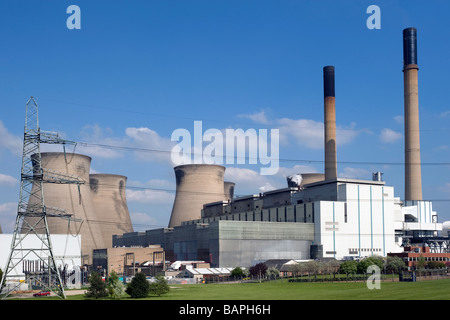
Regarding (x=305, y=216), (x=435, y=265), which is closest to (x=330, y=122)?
(x=305, y=216)

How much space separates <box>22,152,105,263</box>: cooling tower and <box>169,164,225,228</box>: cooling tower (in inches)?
503

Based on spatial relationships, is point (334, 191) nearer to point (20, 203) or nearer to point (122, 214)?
point (122, 214)

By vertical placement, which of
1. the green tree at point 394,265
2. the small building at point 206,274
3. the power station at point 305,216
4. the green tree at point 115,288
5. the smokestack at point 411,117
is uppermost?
the smokestack at point 411,117

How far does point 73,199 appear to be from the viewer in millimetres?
67750

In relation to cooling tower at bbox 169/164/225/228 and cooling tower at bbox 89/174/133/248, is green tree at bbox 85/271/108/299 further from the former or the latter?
cooling tower at bbox 89/174/133/248

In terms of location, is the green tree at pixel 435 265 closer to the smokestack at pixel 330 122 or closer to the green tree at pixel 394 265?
the green tree at pixel 394 265

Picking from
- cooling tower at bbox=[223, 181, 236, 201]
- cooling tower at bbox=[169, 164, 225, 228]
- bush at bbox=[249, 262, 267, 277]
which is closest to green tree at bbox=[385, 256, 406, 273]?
bush at bbox=[249, 262, 267, 277]

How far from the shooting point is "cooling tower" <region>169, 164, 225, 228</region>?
3108 inches

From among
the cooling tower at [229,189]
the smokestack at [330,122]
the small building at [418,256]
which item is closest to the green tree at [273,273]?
the small building at [418,256]

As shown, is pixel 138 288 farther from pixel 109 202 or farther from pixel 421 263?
pixel 109 202

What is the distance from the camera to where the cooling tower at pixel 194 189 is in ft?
259

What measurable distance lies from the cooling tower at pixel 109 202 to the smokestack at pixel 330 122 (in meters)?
31.6

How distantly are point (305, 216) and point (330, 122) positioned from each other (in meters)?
13.3
